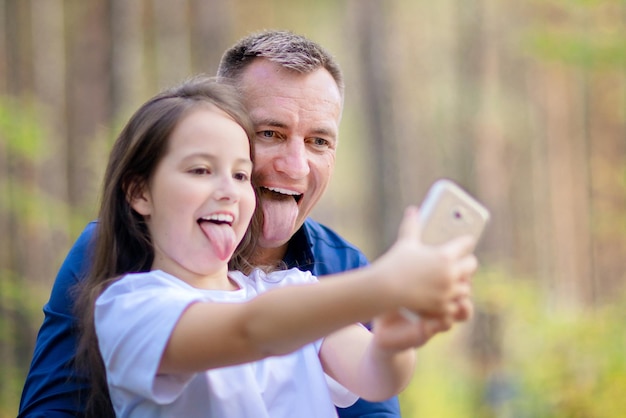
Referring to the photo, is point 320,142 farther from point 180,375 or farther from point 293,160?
point 180,375

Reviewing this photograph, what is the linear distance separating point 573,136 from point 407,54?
16.6 feet

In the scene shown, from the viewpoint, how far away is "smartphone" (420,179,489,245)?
148 centimetres

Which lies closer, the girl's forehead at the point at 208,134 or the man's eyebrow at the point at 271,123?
the girl's forehead at the point at 208,134

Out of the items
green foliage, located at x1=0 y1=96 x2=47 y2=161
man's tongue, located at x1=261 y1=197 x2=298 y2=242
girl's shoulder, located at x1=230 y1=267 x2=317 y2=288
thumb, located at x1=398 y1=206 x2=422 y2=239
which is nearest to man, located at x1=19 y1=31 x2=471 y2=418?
man's tongue, located at x1=261 y1=197 x2=298 y2=242

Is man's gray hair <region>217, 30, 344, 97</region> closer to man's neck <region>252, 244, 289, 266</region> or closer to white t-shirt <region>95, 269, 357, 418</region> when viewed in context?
man's neck <region>252, 244, 289, 266</region>

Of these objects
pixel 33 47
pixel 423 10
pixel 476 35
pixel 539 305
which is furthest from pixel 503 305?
pixel 423 10

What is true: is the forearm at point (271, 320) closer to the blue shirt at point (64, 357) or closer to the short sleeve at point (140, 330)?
the short sleeve at point (140, 330)

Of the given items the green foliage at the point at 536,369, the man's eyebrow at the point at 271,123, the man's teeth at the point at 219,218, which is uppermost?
the man's eyebrow at the point at 271,123

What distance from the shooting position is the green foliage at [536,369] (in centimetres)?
804

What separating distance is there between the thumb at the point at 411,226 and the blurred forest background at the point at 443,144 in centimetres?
690

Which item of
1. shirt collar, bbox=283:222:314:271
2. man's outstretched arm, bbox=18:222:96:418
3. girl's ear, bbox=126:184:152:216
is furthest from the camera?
shirt collar, bbox=283:222:314:271

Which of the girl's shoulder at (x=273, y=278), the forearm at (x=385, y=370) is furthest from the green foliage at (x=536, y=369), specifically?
the forearm at (x=385, y=370)

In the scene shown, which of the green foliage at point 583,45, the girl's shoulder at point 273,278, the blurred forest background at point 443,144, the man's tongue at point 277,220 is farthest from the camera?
the blurred forest background at point 443,144

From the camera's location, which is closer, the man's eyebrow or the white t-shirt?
the white t-shirt
